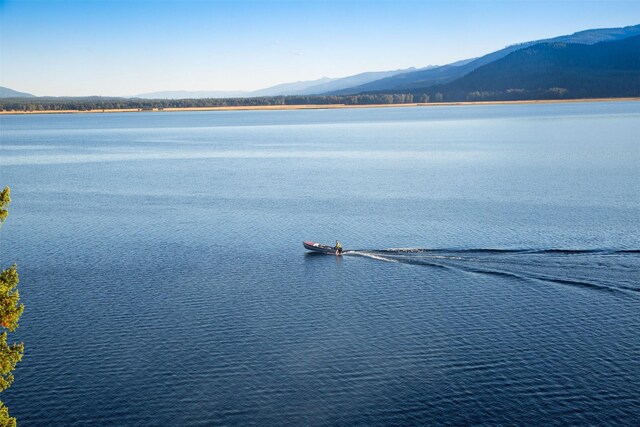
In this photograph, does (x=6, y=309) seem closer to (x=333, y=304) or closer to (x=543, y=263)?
(x=333, y=304)

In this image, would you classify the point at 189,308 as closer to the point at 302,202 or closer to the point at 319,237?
the point at 319,237

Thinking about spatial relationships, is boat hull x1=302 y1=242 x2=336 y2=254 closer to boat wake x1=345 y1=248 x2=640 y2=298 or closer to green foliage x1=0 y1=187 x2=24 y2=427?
boat wake x1=345 y1=248 x2=640 y2=298

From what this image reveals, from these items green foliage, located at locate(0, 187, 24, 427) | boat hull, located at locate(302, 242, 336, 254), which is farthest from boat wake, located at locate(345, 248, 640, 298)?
green foliage, located at locate(0, 187, 24, 427)

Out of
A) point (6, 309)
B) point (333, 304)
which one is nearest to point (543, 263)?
point (333, 304)

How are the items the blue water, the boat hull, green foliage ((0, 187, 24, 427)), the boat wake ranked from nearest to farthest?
1. green foliage ((0, 187, 24, 427))
2. the blue water
3. the boat wake
4. the boat hull

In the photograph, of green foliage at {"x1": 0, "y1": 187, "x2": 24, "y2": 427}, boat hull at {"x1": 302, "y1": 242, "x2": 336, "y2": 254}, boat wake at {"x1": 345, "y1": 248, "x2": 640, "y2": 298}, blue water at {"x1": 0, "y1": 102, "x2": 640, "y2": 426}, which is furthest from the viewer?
boat hull at {"x1": 302, "y1": 242, "x2": 336, "y2": 254}

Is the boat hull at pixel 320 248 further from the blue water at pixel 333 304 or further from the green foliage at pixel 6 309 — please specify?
the green foliage at pixel 6 309

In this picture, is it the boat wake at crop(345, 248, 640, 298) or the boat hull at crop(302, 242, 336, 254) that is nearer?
the boat wake at crop(345, 248, 640, 298)
